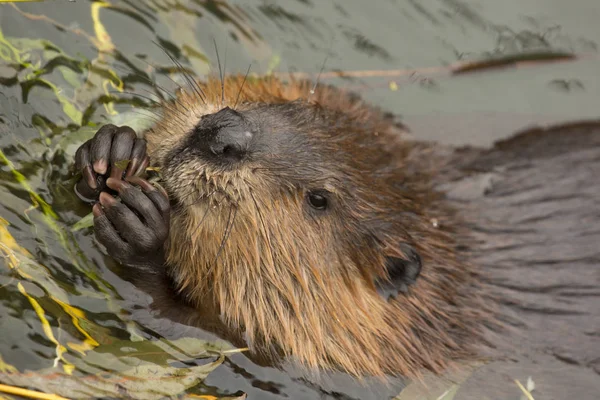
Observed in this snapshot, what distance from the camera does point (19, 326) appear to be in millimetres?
2613

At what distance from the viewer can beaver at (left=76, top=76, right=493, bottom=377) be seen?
270 centimetres

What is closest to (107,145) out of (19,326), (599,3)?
(19,326)

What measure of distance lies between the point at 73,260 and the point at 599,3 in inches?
149

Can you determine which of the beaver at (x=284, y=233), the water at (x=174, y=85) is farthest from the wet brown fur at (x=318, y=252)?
the water at (x=174, y=85)

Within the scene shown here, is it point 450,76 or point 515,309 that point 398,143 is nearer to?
point 515,309

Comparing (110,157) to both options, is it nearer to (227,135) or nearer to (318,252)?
(227,135)

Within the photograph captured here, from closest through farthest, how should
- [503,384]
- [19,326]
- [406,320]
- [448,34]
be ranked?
1. [19,326]
2. [406,320]
3. [503,384]
4. [448,34]

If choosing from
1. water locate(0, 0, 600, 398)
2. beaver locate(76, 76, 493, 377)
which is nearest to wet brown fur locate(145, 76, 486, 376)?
beaver locate(76, 76, 493, 377)

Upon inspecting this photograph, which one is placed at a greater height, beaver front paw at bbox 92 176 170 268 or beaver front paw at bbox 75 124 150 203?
beaver front paw at bbox 75 124 150 203

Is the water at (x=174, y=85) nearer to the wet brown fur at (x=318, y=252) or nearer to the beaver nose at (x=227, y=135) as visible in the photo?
the wet brown fur at (x=318, y=252)

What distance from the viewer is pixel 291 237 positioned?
2.84m

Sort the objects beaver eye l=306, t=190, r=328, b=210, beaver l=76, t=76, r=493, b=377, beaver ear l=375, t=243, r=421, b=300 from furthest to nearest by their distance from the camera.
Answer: beaver ear l=375, t=243, r=421, b=300
beaver eye l=306, t=190, r=328, b=210
beaver l=76, t=76, r=493, b=377

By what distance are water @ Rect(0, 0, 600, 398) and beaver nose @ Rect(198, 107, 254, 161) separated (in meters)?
0.67

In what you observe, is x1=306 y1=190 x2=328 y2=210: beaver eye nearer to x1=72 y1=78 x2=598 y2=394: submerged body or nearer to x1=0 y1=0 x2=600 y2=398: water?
x1=72 y1=78 x2=598 y2=394: submerged body
